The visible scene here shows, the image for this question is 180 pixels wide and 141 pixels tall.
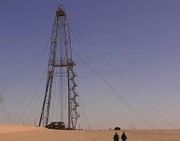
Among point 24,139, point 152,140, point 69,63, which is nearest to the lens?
point 24,139

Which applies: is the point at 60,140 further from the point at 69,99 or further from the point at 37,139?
the point at 69,99

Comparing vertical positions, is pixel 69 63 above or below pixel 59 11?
below

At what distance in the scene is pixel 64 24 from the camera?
8206 centimetres

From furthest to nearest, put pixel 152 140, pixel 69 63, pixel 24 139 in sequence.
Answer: pixel 69 63 → pixel 152 140 → pixel 24 139

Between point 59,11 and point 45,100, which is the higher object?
point 59,11

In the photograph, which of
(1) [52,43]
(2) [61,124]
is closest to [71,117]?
(2) [61,124]

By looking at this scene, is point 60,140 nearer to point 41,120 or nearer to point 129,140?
point 129,140

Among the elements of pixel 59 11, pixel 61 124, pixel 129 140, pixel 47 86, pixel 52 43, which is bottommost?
pixel 129 140

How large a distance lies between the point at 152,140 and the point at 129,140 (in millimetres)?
3787

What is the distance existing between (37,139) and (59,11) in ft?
126

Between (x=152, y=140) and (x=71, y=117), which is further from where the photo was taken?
(x=71, y=117)

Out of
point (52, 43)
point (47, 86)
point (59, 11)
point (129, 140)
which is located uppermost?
point (59, 11)

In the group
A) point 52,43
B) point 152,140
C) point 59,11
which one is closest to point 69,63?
point 52,43

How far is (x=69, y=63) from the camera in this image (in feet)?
268
